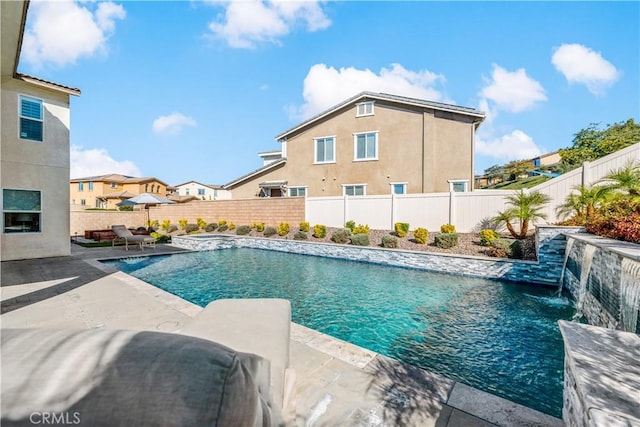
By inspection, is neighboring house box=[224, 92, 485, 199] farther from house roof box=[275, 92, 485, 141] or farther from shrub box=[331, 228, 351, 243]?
shrub box=[331, 228, 351, 243]

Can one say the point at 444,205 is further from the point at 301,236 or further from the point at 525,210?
the point at 301,236

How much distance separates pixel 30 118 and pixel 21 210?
324 centimetres

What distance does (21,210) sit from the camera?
10008 mm

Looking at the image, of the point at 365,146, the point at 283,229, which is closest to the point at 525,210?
the point at 365,146

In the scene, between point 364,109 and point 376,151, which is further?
point 364,109

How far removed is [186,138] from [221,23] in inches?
561

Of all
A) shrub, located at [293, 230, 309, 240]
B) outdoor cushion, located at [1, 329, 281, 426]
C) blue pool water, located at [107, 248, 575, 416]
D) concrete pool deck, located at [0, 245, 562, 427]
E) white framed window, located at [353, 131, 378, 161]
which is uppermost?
white framed window, located at [353, 131, 378, 161]

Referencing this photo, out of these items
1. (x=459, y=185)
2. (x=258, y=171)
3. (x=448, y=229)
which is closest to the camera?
(x=448, y=229)

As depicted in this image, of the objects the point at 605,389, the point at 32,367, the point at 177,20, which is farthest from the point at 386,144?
the point at 32,367

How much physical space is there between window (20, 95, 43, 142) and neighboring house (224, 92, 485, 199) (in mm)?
12873

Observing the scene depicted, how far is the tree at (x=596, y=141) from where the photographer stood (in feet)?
77.3

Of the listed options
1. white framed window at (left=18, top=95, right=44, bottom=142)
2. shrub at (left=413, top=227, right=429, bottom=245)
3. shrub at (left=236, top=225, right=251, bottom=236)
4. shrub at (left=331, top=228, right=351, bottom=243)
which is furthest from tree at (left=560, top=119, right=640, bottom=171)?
white framed window at (left=18, top=95, right=44, bottom=142)

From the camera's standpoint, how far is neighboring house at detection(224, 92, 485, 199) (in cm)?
1683

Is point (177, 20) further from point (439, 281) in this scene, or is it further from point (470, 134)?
point (470, 134)
